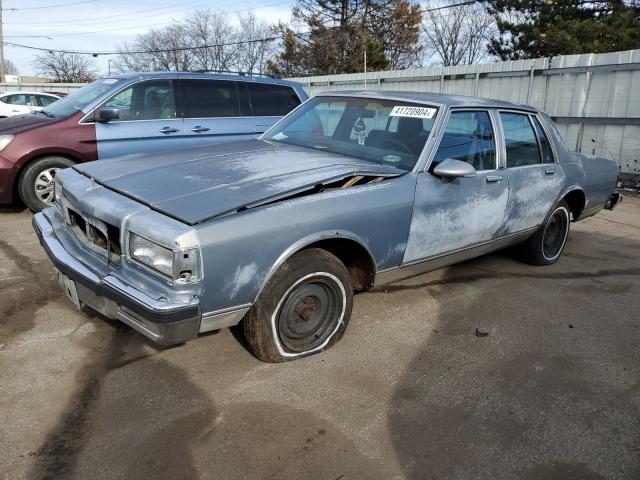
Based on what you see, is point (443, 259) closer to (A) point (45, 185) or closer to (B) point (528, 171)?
(B) point (528, 171)

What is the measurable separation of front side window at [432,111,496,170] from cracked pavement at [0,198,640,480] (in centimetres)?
118

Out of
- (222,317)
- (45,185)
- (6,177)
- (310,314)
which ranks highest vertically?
(6,177)

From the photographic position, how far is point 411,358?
3238 millimetres

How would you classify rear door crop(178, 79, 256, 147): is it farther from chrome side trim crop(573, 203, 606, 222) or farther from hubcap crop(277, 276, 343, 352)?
chrome side trim crop(573, 203, 606, 222)

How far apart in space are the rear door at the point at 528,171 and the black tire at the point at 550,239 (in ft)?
0.60

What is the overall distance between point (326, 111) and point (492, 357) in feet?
7.84

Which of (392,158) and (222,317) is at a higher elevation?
(392,158)

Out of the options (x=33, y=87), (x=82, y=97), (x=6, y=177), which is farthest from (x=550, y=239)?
(x=33, y=87)

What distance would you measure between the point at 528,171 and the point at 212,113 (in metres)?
4.21

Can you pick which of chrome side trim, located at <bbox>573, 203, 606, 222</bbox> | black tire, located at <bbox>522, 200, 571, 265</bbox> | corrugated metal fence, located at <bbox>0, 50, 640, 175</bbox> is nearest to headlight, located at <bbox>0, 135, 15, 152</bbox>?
black tire, located at <bbox>522, 200, 571, 265</bbox>

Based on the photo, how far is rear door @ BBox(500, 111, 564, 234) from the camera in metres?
4.29

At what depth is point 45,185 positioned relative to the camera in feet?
19.5

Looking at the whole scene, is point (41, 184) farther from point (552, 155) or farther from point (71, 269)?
point (552, 155)

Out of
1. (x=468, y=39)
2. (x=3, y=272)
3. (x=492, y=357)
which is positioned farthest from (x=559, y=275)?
(x=468, y=39)
